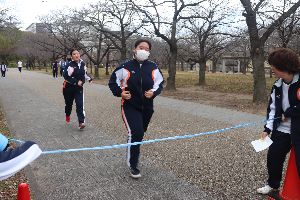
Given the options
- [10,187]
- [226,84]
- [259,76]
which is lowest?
[10,187]

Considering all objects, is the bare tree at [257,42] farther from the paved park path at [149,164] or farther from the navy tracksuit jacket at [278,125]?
the navy tracksuit jacket at [278,125]

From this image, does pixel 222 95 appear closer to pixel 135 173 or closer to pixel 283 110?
pixel 135 173

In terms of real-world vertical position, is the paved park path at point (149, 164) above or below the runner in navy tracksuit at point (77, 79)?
below

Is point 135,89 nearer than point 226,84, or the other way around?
point 135,89

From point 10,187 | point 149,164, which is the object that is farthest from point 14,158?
point 149,164

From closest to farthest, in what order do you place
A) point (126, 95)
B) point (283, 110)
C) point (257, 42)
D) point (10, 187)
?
point (283, 110) → point (10, 187) → point (126, 95) → point (257, 42)

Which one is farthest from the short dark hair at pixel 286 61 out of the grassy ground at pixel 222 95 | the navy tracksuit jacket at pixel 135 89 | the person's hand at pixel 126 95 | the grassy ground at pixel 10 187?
the grassy ground at pixel 222 95

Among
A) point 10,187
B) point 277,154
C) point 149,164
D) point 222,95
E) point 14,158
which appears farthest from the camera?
point 222,95

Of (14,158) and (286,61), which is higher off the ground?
(286,61)

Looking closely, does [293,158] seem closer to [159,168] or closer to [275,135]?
[275,135]

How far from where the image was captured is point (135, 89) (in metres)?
5.12

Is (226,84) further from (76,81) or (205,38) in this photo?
(76,81)

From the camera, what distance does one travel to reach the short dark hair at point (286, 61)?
385 centimetres

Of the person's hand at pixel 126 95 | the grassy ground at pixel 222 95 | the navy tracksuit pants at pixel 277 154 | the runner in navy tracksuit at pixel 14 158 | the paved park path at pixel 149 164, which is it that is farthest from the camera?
the grassy ground at pixel 222 95
